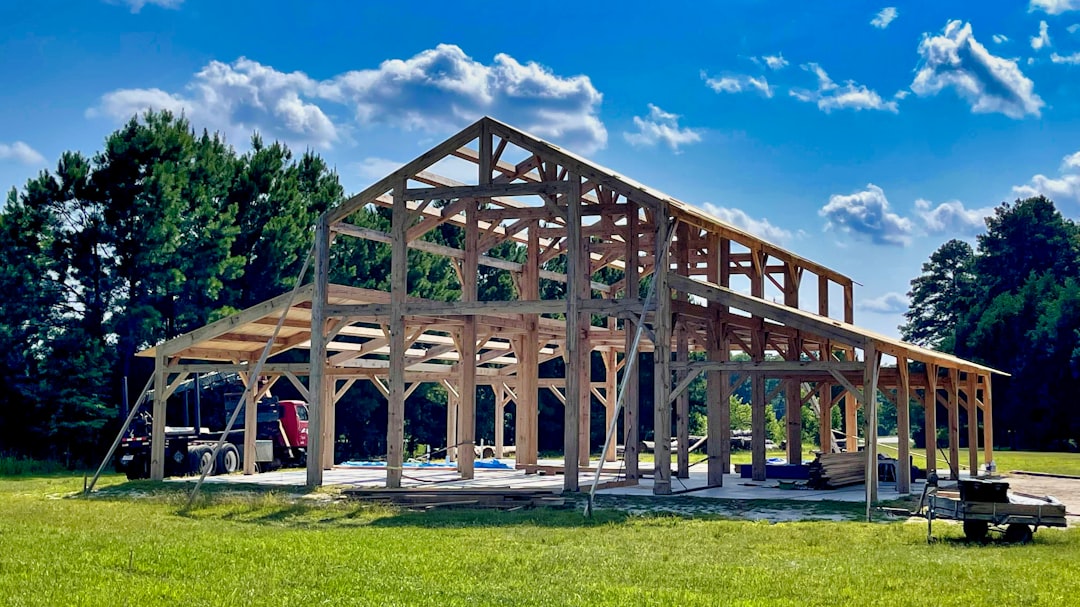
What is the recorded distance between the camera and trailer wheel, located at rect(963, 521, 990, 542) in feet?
51.7

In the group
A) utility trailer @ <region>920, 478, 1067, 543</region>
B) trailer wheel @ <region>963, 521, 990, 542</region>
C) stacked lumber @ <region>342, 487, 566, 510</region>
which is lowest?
stacked lumber @ <region>342, 487, 566, 510</region>

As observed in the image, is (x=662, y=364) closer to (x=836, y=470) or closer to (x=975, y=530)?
(x=836, y=470)

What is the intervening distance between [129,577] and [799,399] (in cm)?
1978

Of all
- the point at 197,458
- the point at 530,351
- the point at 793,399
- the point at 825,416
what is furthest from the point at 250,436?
the point at 825,416

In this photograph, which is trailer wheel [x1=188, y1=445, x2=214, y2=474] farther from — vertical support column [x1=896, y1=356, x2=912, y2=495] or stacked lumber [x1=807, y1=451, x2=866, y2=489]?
vertical support column [x1=896, y1=356, x2=912, y2=495]

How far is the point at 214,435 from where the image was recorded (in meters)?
32.2

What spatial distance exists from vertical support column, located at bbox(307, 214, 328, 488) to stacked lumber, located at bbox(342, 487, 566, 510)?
2.39 meters

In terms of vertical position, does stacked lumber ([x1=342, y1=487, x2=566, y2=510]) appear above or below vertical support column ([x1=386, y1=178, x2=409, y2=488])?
below

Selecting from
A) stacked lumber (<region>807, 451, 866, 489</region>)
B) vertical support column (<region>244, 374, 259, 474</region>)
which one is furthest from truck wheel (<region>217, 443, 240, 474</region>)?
stacked lumber (<region>807, 451, 866, 489</region>)

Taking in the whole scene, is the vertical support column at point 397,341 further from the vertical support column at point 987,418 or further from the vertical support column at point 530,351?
the vertical support column at point 987,418

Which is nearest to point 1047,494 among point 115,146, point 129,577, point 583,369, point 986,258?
point 583,369

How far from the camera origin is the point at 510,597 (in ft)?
36.3

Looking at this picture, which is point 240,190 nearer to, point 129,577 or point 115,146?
point 115,146

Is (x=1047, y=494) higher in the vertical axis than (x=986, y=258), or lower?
lower
